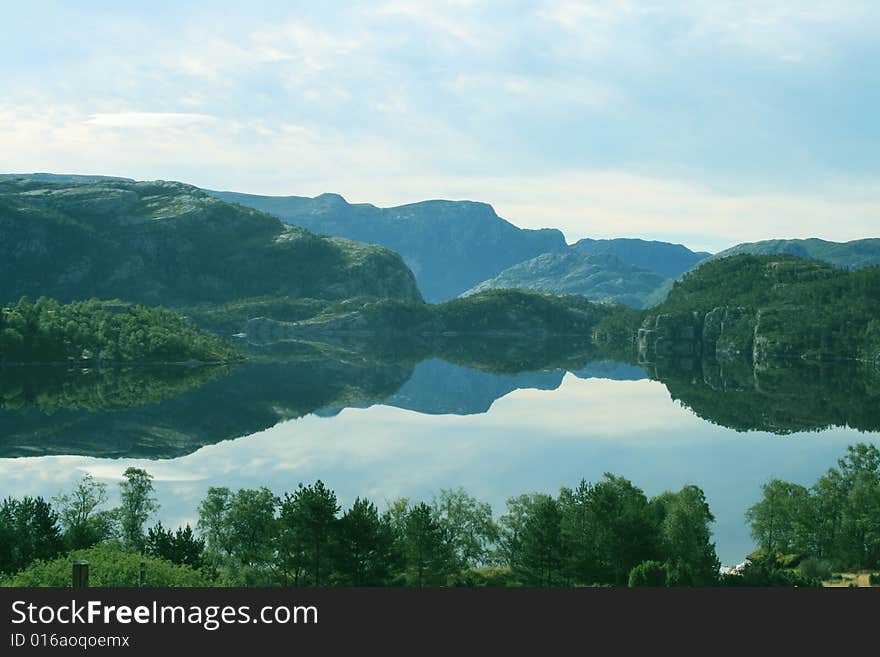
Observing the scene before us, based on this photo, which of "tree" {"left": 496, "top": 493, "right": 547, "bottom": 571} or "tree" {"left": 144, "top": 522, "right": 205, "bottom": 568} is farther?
"tree" {"left": 496, "top": 493, "right": 547, "bottom": 571}

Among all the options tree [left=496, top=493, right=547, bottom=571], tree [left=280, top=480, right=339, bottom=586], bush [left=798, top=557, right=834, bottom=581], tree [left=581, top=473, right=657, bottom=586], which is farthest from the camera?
tree [left=496, top=493, right=547, bottom=571]

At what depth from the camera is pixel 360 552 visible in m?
66.4

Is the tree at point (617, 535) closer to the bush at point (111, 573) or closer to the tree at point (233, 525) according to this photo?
the tree at point (233, 525)

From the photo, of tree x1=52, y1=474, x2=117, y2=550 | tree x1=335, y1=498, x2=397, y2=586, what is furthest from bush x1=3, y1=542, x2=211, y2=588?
tree x1=335, y1=498, x2=397, y2=586

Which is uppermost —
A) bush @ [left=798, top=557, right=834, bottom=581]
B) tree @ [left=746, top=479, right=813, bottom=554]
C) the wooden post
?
the wooden post

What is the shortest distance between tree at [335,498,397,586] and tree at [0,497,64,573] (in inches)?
915

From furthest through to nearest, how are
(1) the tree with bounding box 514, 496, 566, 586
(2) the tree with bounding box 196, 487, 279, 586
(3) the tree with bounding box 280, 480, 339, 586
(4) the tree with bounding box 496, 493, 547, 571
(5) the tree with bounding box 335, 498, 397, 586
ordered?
(4) the tree with bounding box 496, 493, 547, 571, (2) the tree with bounding box 196, 487, 279, 586, (1) the tree with bounding box 514, 496, 566, 586, (3) the tree with bounding box 280, 480, 339, 586, (5) the tree with bounding box 335, 498, 397, 586

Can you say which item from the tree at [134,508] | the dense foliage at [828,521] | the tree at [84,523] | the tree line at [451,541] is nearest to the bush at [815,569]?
the tree line at [451,541]

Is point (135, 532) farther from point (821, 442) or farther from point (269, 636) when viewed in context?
point (821, 442)

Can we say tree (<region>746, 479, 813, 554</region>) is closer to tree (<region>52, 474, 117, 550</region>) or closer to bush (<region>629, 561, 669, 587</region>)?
bush (<region>629, 561, 669, 587</region>)

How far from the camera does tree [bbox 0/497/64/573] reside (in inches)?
2653

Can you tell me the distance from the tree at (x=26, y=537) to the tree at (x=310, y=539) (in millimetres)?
19314

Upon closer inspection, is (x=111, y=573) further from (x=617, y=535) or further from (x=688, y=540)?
(x=688, y=540)

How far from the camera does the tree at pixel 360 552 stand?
6575 cm
